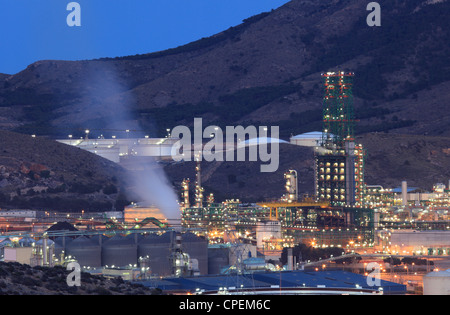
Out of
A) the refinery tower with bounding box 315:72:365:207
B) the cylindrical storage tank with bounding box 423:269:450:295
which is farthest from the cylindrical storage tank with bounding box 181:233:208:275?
the refinery tower with bounding box 315:72:365:207

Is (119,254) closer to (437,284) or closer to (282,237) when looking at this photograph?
(282,237)

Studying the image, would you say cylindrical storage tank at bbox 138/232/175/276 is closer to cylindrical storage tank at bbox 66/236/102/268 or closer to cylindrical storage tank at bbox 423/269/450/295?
cylindrical storage tank at bbox 66/236/102/268

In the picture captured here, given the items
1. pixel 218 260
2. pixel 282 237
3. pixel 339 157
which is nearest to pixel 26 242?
pixel 218 260

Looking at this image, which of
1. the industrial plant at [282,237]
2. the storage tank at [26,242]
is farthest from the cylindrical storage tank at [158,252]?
the storage tank at [26,242]

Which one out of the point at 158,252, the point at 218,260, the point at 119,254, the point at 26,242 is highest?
the point at 26,242

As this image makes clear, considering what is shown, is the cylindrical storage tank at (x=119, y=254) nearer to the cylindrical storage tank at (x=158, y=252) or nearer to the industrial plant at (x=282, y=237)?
the industrial plant at (x=282, y=237)

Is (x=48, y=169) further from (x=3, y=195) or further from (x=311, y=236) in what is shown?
(x=311, y=236)
